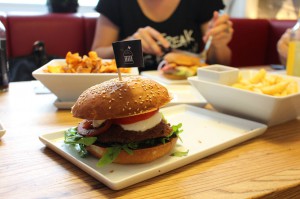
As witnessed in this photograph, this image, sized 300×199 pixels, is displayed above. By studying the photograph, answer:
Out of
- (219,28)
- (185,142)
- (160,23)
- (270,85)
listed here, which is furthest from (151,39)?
(185,142)

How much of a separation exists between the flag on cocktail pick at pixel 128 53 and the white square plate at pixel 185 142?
0.22m

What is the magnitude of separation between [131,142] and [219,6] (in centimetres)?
197

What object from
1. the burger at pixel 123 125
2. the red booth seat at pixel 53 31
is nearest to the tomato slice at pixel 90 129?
the burger at pixel 123 125

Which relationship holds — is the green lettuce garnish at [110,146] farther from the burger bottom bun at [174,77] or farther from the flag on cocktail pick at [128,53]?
the burger bottom bun at [174,77]

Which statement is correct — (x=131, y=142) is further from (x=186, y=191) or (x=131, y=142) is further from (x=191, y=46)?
(x=191, y=46)

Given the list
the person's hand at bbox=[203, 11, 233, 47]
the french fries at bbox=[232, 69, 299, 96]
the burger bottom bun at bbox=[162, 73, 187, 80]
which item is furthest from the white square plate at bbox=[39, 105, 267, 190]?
the person's hand at bbox=[203, 11, 233, 47]

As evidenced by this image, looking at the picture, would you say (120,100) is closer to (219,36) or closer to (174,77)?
(174,77)

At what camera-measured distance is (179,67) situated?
65.0 inches

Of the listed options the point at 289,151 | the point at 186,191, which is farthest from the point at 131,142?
the point at 289,151

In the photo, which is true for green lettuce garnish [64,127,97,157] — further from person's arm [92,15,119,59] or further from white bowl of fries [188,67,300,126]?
person's arm [92,15,119,59]

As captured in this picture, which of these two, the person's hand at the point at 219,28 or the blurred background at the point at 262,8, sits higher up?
the blurred background at the point at 262,8

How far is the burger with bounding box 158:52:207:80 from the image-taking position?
163 centimetres

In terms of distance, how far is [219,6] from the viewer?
2436 millimetres

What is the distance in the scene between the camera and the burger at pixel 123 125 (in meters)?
0.71
